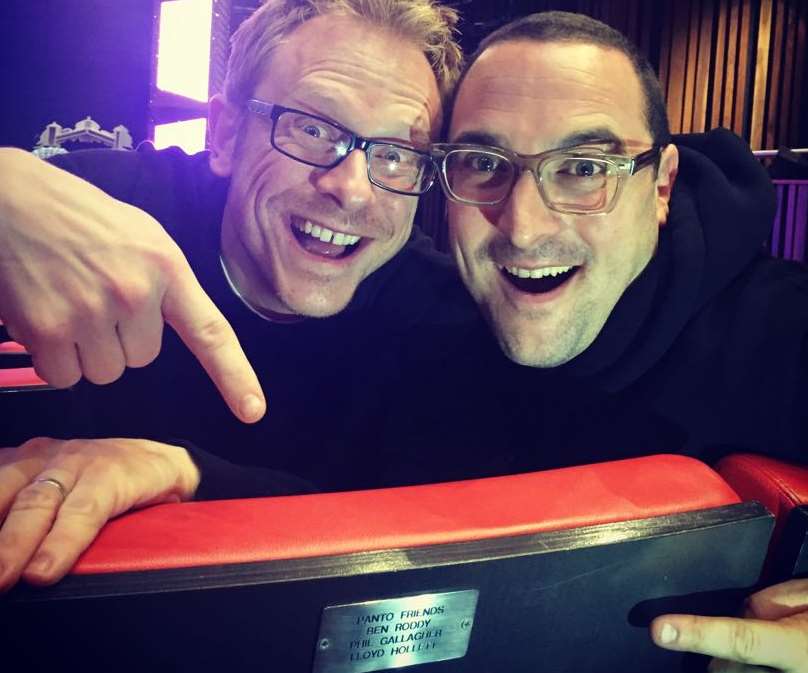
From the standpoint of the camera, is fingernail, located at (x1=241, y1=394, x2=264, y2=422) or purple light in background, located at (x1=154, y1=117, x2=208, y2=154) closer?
fingernail, located at (x1=241, y1=394, x2=264, y2=422)

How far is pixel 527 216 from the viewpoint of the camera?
1.27m

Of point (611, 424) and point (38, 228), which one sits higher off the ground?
point (38, 228)

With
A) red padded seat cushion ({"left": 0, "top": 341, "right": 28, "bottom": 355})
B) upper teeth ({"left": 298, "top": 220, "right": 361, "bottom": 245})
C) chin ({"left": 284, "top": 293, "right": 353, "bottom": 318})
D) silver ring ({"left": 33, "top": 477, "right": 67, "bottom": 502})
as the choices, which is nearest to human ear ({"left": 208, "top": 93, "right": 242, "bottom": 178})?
upper teeth ({"left": 298, "top": 220, "right": 361, "bottom": 245})

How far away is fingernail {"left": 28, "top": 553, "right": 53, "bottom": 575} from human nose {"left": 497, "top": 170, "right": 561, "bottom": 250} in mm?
1008

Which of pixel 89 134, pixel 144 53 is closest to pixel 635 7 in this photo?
pixel 144 53

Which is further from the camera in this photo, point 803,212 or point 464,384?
point 803,212

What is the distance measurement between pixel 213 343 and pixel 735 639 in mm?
624

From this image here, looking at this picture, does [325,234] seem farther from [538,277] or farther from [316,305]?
[538,277]

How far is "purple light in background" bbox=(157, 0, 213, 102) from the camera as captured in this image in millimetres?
5594

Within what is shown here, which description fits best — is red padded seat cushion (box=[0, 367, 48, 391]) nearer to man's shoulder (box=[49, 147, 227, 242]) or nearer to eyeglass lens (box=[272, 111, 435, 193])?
man's shoulder (box=[49, 147, 227, 242])

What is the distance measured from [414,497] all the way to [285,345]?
1034mm

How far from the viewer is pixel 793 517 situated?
25.0 inches

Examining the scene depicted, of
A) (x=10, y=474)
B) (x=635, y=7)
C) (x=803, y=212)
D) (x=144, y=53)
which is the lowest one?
(x=10, y=474)

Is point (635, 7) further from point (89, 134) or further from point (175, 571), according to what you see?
point (175, 571)
